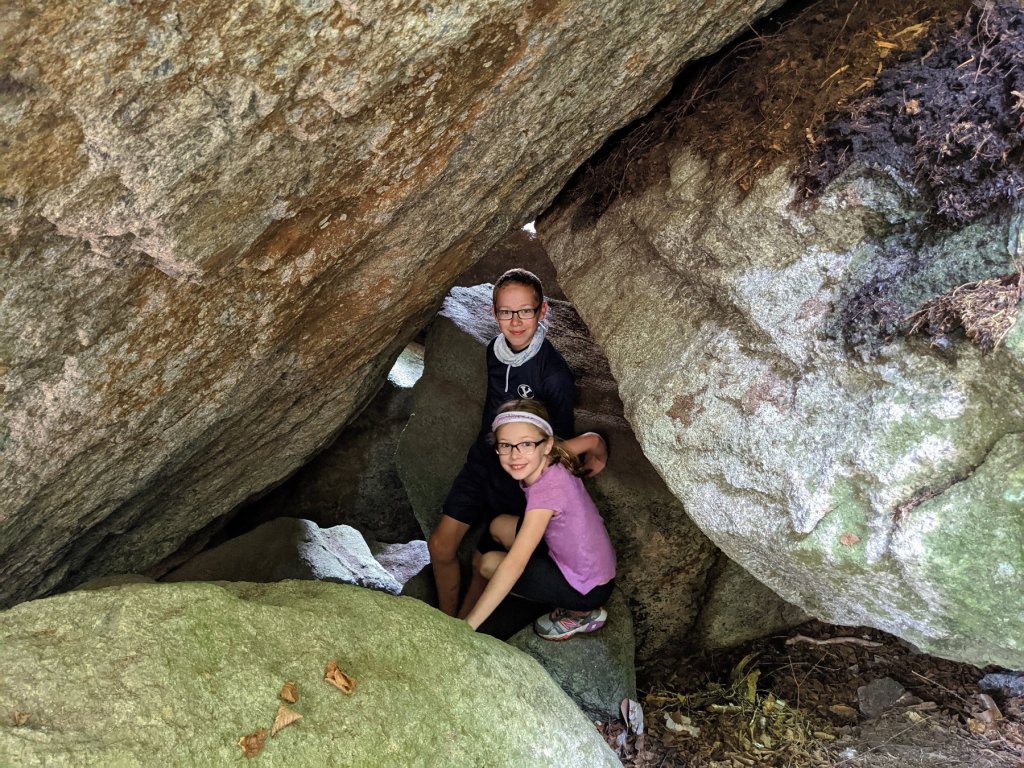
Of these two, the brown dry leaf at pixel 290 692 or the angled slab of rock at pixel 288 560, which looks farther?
the angled slab of rock at pixel 288 560

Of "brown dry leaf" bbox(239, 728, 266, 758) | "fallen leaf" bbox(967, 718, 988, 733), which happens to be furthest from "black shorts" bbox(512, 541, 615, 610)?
"brown dry leaf" bbox(239, 728, 266, 758)

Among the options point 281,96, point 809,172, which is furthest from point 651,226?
point 281,96

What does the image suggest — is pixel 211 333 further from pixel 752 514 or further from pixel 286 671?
pixel 752 514

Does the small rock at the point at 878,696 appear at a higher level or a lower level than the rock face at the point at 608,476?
lower

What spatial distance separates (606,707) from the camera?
4.27 metres

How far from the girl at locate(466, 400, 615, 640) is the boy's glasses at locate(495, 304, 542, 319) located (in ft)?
1.65

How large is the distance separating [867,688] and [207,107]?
4.09m

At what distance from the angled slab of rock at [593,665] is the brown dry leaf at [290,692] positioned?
2038 mm

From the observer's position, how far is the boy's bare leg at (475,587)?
4621 mm

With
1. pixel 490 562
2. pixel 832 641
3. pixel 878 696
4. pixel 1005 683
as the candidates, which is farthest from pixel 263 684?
pixel 1005 683

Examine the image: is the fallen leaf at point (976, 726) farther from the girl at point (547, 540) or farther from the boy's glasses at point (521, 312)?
the boy's glasses at point (521, 312)

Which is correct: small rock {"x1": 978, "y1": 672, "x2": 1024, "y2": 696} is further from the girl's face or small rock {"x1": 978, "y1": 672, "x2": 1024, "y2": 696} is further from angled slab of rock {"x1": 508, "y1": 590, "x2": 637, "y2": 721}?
the girl's face

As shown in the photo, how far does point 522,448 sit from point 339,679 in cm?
166

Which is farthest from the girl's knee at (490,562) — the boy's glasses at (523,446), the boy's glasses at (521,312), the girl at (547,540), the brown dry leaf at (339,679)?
the brown dry leaf at (339,679)
